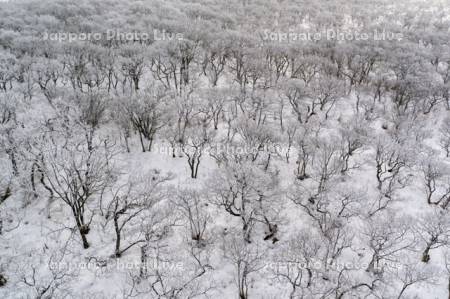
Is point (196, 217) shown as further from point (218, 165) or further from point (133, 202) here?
point (218, 165)

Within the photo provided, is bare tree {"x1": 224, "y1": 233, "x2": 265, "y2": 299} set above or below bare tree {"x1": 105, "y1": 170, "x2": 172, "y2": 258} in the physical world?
below

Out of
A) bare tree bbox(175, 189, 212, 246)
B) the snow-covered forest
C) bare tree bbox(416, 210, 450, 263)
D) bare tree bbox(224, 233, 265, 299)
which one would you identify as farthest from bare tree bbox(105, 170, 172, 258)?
bare tree bbox(416, 210, 450, 263)

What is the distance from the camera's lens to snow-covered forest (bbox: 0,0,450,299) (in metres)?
26.4

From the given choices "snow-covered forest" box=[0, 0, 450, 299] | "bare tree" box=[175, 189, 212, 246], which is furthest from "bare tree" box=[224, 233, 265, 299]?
"bare tree" box=[175, 189, 212, 246]

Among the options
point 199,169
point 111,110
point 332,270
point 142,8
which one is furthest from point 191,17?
point 332,270

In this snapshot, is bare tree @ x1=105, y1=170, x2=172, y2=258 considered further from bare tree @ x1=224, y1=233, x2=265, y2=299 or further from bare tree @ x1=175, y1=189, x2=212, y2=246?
bare tree @ x1=224, y1=233, x2=265, y2=299

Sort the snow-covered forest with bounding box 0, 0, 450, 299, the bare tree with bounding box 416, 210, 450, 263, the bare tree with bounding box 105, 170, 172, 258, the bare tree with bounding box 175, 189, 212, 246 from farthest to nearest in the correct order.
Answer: the bare tree with bounding box 175, 189, 212, 246
the bare tree with bounding box 416, 210, 450, 263
the snow-covered forest with bounding box 0, 0, 450, 299
the bare tree with bounding box 105, 170, 172, 258

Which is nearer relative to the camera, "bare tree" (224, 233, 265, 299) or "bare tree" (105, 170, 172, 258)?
"bare tree" (224, 233, 265, 299)

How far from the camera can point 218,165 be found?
3744 cm

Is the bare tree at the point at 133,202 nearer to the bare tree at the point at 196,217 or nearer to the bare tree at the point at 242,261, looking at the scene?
the bare tree at the point at 196,217

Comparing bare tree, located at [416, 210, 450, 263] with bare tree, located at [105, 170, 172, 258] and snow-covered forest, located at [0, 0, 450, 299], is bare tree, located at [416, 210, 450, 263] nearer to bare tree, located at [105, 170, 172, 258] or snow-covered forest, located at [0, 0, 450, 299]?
snow-covered forest, located at [0, 0, 450, 299]

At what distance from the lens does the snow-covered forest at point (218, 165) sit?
26359 mm

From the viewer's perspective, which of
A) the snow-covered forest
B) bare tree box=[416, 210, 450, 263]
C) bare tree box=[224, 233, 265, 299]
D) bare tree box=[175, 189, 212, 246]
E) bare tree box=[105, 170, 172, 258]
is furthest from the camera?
bare tree box=[175, 189, 212, 246]

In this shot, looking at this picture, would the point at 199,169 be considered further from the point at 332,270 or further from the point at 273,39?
the point at 273,39
